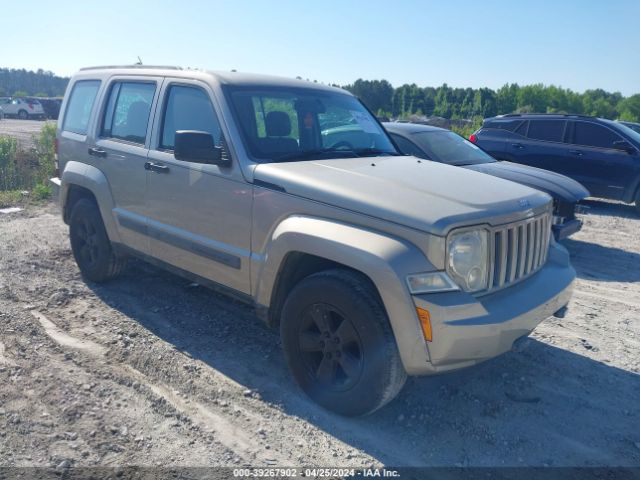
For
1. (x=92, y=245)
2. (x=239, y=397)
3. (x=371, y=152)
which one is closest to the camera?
(x=239, y=397)

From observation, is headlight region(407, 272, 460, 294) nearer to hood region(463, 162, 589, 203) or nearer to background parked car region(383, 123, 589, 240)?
background parked car region(383, 123, 589, 240)

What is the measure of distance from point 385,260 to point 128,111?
10.2 feet

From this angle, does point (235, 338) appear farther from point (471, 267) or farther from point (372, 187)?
point (471, 267)

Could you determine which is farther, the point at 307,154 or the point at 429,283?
the point at 307,154

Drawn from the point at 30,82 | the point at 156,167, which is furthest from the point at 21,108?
the point at 30,82

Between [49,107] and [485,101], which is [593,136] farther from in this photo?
[485,101]

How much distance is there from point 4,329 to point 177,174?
196 centimetres

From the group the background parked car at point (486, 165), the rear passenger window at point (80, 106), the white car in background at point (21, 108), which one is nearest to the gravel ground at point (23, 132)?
the white car in background at point (21, 108)

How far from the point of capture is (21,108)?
138 ft

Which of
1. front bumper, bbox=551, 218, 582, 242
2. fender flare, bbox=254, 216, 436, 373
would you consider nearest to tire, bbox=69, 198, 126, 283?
fender flare, bbox=254, 216, 436, 373

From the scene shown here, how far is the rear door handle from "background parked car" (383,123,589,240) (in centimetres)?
371

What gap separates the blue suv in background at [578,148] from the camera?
34.2ft

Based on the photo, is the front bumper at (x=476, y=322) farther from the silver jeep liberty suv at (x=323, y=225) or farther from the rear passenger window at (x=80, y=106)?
the rear passenger window at (x=80, y=106)

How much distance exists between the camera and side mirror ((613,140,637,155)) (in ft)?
33.8
